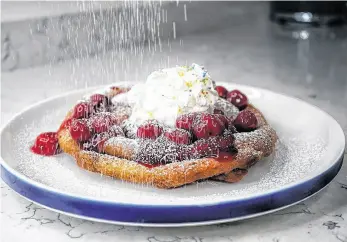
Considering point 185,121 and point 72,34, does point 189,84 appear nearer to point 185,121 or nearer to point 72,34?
point 185,121

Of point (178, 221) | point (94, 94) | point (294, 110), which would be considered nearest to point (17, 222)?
point (178, 221)

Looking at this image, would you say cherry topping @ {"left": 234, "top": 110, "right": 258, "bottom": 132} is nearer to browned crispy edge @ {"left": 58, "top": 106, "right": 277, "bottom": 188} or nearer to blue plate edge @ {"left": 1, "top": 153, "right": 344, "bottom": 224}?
browned crispy edge @ {"left": 58, "top": 106, "right": 277, "bottom": 188}

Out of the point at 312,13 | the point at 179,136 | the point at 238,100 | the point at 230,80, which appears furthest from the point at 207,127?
the point at 312,13

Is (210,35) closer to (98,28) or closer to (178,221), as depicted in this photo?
(98,28)

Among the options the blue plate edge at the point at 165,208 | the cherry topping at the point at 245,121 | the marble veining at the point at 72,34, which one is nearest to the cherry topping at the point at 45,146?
the blue plate edge at the point at 165,208

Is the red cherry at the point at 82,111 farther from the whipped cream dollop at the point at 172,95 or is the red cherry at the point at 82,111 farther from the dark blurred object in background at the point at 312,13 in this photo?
the dark blurred object in background at the point at 312,13

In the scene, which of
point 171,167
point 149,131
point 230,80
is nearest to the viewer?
point 171,167
